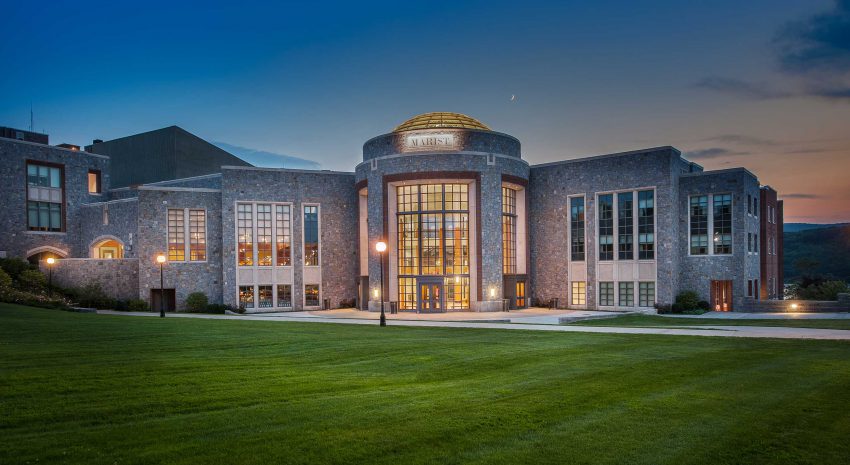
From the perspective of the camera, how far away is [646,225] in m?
38.5

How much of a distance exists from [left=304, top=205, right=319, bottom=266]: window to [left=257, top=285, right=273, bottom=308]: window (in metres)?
3.32

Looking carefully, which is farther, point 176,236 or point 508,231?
point 176,236

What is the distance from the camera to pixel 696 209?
3841 centimetres

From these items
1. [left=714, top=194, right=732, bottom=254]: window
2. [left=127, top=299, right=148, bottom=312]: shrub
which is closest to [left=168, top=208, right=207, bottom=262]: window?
[left=127, top=299, right=148, bottom=312]: shrub

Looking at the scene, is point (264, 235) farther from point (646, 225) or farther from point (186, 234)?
point (646, 225)

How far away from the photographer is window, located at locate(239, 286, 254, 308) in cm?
4166

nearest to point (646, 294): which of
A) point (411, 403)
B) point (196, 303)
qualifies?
point (196, 303)

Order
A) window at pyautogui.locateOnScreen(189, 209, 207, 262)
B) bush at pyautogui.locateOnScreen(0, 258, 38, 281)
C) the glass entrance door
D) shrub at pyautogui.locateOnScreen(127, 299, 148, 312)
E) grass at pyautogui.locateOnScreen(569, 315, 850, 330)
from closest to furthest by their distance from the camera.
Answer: grass at pyautogui.locateOnScreen(569, 315, 850, 330)
the glass entrance door
shrub at pyautogui.locateOnScreen(127, 299, 148, 312)
bush at pyautogui.locateOnScreen(0, 258, 38, 281)
window at pyautogui.locateOnScreen(189, 209, 207, 262)

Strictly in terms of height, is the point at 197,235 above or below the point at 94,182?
below

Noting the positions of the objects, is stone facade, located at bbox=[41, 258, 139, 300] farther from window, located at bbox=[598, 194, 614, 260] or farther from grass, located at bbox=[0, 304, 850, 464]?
window, located at bbox=[598, 194, 614, 260]

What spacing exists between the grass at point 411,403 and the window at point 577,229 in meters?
23.4

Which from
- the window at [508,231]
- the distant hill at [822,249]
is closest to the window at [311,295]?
the window at [508,231]

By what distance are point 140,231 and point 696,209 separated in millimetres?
38629

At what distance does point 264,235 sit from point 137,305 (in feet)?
32.7
